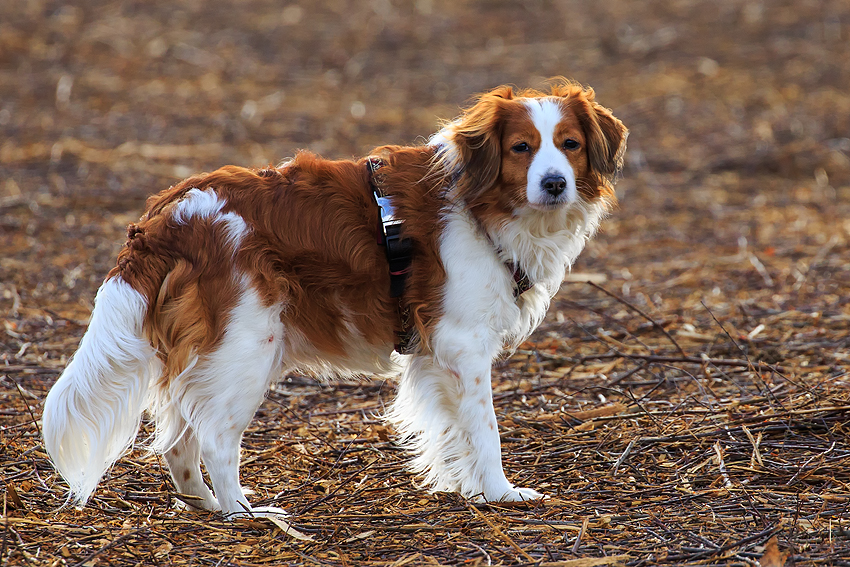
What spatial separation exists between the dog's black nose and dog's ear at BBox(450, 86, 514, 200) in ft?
0.80

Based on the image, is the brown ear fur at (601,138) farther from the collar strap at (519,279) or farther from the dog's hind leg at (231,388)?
the dog's hind leg at (231,388)

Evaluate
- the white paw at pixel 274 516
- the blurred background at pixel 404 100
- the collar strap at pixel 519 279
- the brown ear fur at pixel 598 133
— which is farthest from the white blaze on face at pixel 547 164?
the blurred background at pixel 404 100

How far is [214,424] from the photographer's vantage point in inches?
146

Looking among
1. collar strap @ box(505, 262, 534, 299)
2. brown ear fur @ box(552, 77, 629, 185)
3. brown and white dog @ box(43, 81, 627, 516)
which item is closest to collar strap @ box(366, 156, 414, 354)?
brown and white dog @ box(43, 81, 627, 516)

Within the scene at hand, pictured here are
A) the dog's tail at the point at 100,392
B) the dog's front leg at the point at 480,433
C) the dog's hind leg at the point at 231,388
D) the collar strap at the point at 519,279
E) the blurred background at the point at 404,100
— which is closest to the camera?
the dog's tail at the point at 100,392

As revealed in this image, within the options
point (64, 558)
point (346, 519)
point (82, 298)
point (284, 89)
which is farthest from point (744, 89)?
point (64, 558)

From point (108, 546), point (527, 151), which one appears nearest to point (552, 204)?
point (527, 151)

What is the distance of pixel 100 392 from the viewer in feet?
11.7

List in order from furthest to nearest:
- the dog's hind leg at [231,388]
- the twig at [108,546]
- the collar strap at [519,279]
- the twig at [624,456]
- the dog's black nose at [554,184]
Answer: the twig at [624,456], the collar strap at [519,279], the dog's black nose at [554,184], the dog's hind leg at [231,388], the twig at [108,546]

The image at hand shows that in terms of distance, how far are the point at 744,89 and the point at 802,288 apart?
20.1 feet

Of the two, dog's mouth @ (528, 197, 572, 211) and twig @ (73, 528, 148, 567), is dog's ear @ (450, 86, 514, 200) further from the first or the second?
twig @ (73, 528, 148, 567)

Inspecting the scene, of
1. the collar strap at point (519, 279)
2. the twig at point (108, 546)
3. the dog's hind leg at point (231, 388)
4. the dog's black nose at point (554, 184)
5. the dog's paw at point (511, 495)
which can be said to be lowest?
the dog's paw at point (511, 495)

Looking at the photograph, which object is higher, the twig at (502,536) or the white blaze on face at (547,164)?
the white blaze on face at (547,164)

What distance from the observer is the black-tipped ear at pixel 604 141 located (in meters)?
4.07
